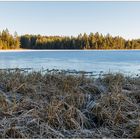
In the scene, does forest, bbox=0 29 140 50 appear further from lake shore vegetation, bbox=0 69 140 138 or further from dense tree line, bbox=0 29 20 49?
lake shore vegetation, bbox=0 69 140 138

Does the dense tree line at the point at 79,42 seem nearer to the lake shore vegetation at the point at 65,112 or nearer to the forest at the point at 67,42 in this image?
the forest at the point at 67,42

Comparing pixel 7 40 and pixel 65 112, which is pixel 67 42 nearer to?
pixel 7 40

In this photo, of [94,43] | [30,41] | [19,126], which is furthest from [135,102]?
[30,41]

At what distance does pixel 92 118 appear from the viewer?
11.2 feet

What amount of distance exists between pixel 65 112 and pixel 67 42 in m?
81.4

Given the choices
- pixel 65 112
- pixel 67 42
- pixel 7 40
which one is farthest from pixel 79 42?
pixel 65 112

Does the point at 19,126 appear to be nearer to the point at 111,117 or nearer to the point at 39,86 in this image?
the point at 111,117

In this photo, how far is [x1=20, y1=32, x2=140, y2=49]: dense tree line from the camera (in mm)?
79875

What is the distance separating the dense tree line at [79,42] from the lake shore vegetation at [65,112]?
2915 inches

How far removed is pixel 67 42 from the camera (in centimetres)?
8431

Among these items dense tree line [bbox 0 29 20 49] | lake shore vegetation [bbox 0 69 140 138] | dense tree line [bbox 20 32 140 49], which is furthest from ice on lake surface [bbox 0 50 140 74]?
dense tree line [bbox 20 32 140 49]

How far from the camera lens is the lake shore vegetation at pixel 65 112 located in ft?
9.73

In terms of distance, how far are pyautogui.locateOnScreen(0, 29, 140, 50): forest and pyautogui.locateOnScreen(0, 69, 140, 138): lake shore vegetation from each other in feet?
229

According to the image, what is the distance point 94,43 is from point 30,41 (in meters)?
17.7
